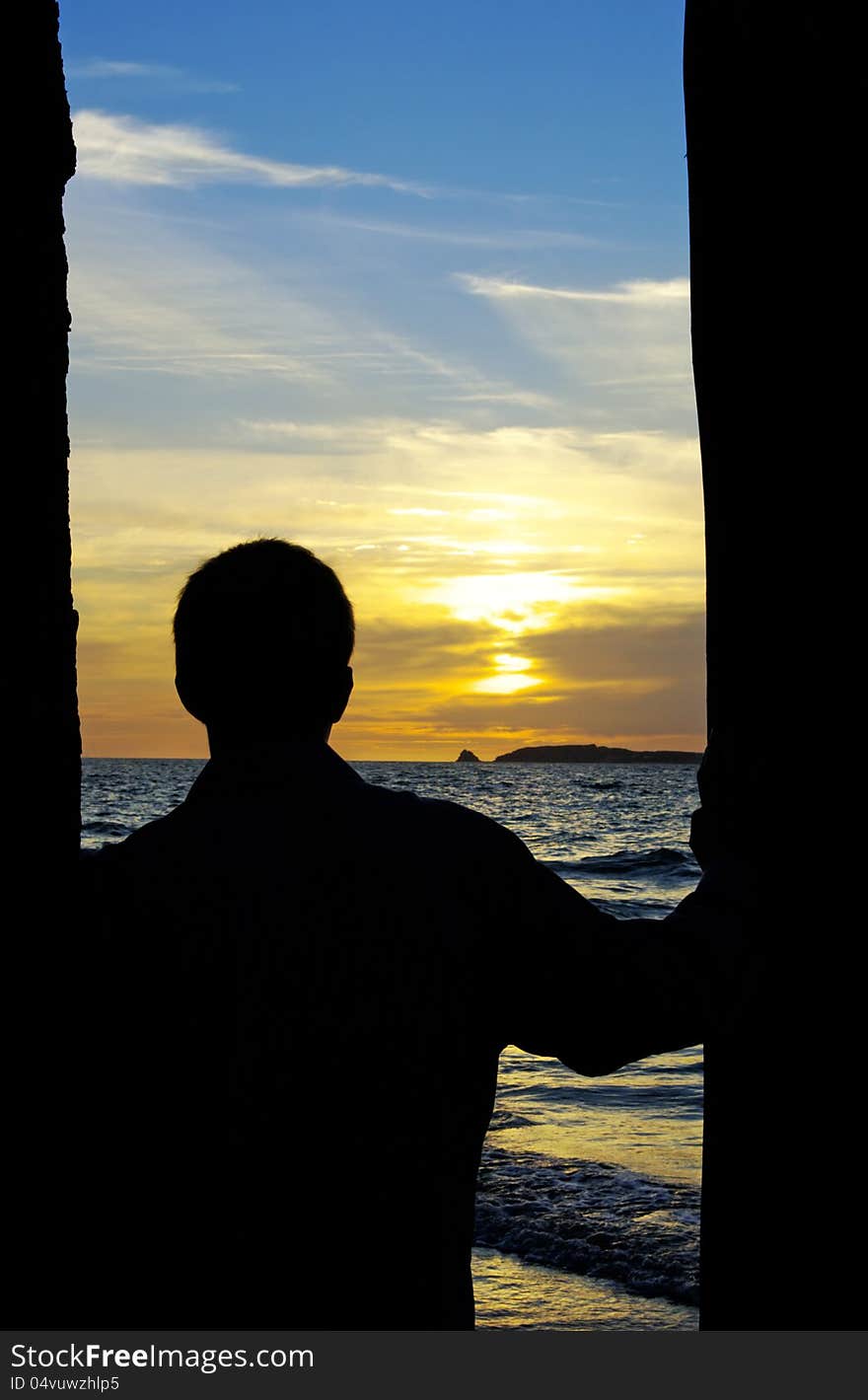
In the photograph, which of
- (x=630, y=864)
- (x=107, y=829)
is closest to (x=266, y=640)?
(x=630, y=864)

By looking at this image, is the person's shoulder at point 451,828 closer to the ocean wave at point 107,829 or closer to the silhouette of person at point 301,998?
the silhouette of person at point 301,998

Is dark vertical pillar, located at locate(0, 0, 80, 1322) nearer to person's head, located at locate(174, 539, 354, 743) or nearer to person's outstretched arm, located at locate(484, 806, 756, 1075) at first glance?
person's head, located at locate(174, 539, 354, 743)

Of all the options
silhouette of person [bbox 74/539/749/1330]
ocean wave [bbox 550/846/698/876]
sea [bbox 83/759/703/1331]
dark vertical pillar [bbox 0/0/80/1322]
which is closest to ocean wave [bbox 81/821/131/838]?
ocean wave [bbox 550/846/698/876]

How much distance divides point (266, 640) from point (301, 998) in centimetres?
41

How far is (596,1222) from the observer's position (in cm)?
620

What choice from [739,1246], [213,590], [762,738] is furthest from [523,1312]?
[213,590]

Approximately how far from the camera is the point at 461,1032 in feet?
4.83

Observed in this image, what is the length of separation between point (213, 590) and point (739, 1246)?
120cm

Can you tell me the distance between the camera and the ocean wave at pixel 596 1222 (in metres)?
5.67

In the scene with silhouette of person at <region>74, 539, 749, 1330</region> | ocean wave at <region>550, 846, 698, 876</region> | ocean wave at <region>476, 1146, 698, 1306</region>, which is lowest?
ocean wave at <region>550, 846, 698, 876</region>

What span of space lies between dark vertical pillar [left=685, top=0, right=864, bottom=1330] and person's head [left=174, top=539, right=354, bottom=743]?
2.15ft

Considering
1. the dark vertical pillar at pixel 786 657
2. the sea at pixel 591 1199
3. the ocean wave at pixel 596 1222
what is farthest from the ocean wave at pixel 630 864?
the dark vertical pillar at pixel 786 657

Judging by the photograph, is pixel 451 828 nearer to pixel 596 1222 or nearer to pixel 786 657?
pixel 786 657

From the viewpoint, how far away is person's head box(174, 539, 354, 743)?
150cm
